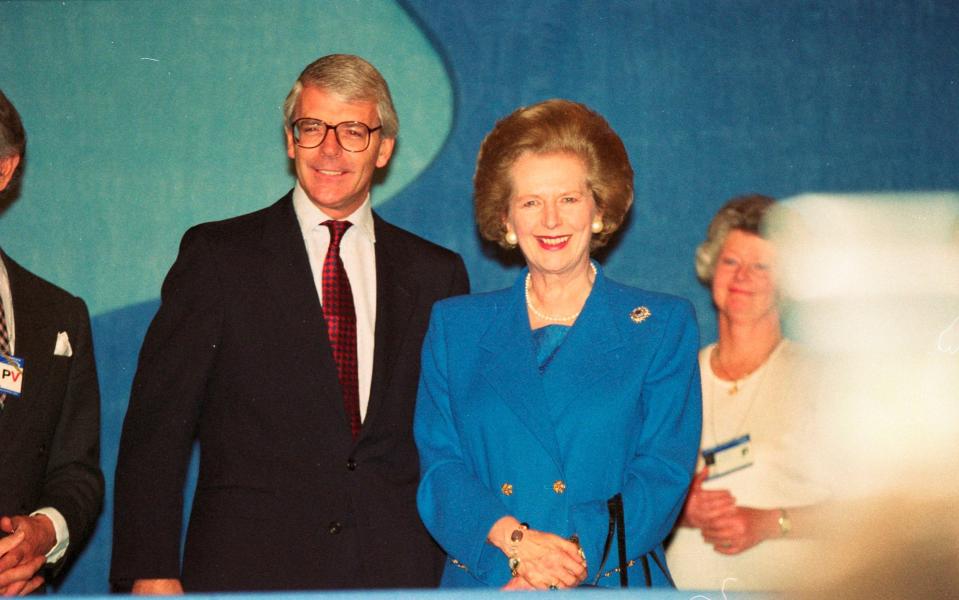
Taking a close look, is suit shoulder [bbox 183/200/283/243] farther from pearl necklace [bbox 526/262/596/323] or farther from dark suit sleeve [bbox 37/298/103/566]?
pearl necklace [bbox 526/262/596/323]

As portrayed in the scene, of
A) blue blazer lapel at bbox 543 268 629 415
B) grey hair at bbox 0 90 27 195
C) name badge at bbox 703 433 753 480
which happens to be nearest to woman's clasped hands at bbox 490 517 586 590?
blue blazer lapel at bbox 543 268 629 415

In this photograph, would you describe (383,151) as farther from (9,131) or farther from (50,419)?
(50,419)

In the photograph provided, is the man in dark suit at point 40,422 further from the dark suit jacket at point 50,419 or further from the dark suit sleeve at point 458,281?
the dark suit sleeve at point 458,281

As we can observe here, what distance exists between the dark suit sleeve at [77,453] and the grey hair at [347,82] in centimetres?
83

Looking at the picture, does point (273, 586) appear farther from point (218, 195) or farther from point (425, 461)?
point (218, 195)

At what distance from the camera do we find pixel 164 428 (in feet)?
8.87

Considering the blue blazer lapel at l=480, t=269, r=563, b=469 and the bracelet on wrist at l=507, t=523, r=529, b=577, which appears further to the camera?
the blue blazer lapel at l=480, t=269, r=563, b=469

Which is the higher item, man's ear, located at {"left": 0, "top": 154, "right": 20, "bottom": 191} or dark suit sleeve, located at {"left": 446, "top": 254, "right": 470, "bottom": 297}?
man's ear, located at {"left": 0, "top": 154, "right": 20, "bottom": 191}

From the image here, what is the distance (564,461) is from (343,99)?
1.14 metres

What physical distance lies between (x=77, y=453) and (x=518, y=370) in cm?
118

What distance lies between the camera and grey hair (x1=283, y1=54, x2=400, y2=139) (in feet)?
9.48

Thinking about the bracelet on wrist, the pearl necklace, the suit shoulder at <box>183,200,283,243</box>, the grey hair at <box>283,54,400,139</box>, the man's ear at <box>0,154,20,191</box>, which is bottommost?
the bracelet on wrist

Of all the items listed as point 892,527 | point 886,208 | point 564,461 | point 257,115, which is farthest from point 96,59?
point 892,527

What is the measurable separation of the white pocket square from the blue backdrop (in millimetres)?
956
